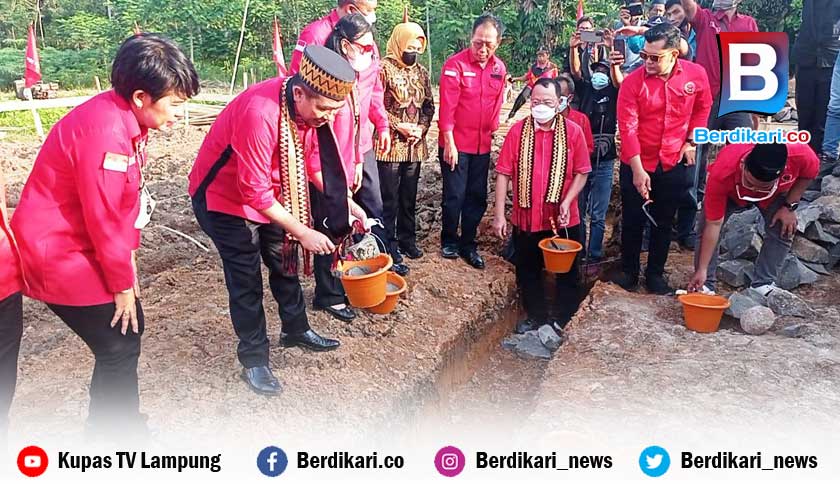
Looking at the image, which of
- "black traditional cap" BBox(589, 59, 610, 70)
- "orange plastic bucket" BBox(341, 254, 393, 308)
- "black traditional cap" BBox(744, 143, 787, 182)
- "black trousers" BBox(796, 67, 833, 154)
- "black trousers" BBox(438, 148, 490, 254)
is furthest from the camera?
"black trousers" BBox(796, 67, 833, 154)

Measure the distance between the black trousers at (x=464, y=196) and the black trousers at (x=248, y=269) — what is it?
6.84 ft

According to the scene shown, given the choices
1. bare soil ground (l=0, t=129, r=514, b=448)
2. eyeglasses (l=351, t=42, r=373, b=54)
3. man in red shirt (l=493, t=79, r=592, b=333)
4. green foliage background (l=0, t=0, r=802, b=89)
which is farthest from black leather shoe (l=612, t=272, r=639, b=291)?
green foliage background (l=0, t=0, r=802, b=89)

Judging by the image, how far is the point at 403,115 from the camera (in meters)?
4.89

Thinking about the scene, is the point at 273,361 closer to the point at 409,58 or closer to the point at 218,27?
the point at 409,58

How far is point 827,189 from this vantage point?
587 cm

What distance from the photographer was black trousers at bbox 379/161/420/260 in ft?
16.1

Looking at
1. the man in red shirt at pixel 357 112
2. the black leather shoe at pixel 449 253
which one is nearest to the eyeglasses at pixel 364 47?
the man in red shirt at pixel 357 112

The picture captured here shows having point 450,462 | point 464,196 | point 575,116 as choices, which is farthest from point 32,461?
point 575,116

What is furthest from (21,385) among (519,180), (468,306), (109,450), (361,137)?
(519,180)

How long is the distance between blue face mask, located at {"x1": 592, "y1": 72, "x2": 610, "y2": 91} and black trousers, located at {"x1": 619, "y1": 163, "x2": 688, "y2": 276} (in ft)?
2.99

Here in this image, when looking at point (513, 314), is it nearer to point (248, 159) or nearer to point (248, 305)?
point (248, 305)

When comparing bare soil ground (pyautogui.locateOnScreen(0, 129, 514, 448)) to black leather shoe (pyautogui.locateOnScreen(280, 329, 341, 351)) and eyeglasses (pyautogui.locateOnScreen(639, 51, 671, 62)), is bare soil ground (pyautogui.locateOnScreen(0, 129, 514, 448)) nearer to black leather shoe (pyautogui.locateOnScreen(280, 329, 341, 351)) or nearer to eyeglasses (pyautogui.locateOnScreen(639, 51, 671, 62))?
black leather shoe (pyautogui.locateOnScreen(280, 329, 341, 351))

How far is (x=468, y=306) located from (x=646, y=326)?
1230 mm

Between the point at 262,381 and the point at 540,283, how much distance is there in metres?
Result: 2.51
